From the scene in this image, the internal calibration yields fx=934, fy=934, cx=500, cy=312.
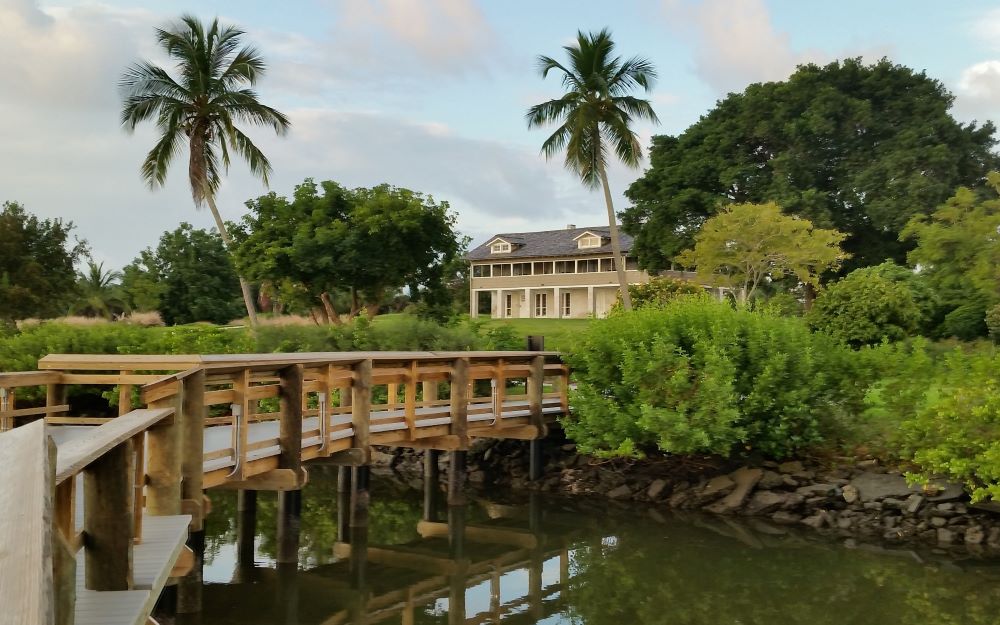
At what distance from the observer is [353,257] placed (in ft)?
97.2

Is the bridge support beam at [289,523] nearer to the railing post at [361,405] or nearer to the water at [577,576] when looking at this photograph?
the water at [577,576]

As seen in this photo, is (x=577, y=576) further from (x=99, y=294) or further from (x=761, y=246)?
(x=99, y=294)

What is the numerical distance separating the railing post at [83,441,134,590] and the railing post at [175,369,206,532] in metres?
4.81

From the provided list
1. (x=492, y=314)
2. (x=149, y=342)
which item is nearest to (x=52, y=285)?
(x=149, y=342)

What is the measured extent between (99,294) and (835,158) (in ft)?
131

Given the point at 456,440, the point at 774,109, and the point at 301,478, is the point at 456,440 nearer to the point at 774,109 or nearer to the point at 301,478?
the point at 301,478

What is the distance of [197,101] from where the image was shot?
2942 centimetres

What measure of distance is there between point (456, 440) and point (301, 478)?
4.77 metres

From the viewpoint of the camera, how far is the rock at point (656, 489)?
16516 millimetres

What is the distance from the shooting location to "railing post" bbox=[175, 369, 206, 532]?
28.0 feet

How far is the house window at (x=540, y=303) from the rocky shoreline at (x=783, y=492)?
3946 cm

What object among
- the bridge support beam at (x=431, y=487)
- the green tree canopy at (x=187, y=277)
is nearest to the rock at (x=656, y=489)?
the bridge support beam at (x=431, y=487)

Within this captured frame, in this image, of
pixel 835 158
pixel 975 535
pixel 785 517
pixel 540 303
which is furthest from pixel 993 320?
pixel 540 303

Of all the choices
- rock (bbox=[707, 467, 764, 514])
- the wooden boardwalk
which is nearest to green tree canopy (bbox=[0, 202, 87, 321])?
the wooden boardwalk
